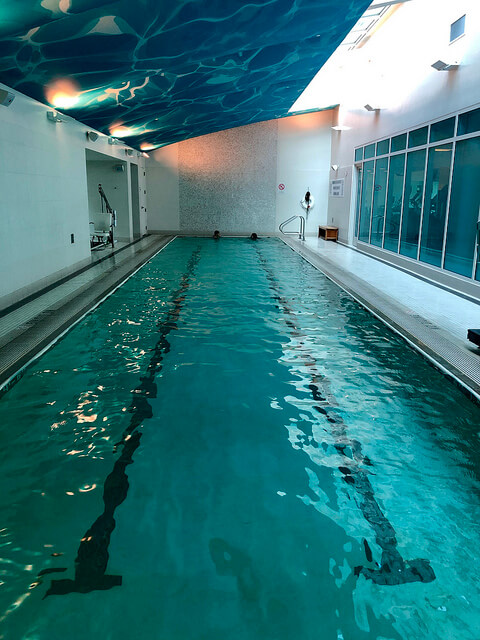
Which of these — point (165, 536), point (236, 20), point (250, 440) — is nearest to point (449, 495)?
point (250, 440)

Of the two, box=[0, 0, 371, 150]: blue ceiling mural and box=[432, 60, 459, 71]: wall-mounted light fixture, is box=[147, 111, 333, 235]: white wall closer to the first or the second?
box=[0, 0, 371, 150]: blue ceiling mural

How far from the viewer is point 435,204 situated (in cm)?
831

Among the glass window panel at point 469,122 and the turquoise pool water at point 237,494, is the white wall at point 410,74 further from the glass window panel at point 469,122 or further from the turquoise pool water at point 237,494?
the turquoise pool water at point 237,494

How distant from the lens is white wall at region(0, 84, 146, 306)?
5.98 metres

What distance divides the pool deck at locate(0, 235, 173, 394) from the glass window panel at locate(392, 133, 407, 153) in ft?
17.5

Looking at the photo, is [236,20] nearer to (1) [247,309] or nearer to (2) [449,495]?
(1) [247,309]

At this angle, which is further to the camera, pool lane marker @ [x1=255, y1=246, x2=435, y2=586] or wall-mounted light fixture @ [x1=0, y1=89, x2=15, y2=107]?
wall-mounted light fixture @ [x1=0, y1=89, x2=15, y2=107]

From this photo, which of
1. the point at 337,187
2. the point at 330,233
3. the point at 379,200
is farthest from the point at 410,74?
the point at 330,233

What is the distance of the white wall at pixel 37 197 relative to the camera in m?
5.98

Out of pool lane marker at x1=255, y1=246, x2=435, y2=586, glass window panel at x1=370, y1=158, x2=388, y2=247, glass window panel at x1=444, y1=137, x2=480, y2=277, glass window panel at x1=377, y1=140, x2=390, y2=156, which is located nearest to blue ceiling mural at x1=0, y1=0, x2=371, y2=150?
glass window panel at x1=377, y1=140, x2=390, y2=156

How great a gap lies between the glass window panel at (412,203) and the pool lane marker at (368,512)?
6.01m

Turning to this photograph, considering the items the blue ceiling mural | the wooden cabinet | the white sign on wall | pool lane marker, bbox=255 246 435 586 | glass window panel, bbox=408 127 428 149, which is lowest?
pool lane marker, bbox=255 246 435 586

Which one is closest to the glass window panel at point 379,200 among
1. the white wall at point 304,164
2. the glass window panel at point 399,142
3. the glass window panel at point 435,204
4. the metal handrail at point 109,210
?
the glass window panel at point 399,142

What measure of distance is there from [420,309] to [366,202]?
7.18 m
